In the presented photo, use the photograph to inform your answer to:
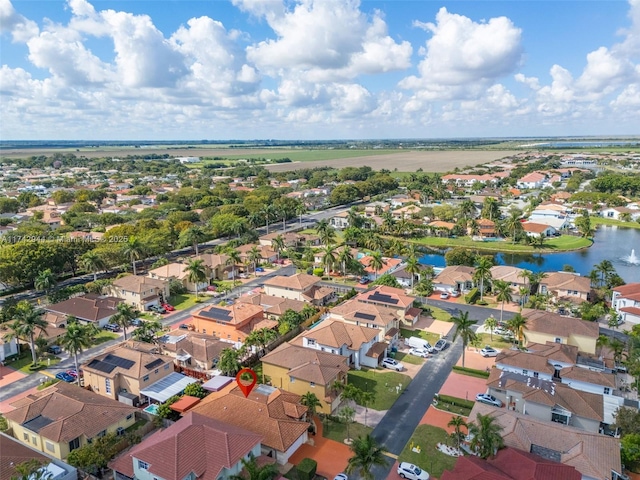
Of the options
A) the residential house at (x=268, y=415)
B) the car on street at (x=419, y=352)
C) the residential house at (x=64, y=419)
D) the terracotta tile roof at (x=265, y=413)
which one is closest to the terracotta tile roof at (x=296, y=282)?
the car on street at (x=419, y=352)

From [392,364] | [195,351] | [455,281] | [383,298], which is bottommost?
[392,364]

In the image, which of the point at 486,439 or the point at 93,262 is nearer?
→ the point at 486,439

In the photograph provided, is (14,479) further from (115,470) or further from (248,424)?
(248,424)

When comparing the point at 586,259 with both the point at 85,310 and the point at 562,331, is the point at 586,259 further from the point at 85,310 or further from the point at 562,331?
the point at 85,310

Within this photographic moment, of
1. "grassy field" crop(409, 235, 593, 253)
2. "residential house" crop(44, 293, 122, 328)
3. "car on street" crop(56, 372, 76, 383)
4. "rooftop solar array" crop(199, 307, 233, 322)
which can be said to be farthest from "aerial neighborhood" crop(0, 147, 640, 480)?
"grassy field" crop(409, 235, 593, 253)

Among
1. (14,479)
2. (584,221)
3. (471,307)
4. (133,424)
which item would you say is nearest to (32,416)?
(133,424)

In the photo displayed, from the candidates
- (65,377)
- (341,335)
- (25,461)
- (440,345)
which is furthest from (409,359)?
(65,377)
